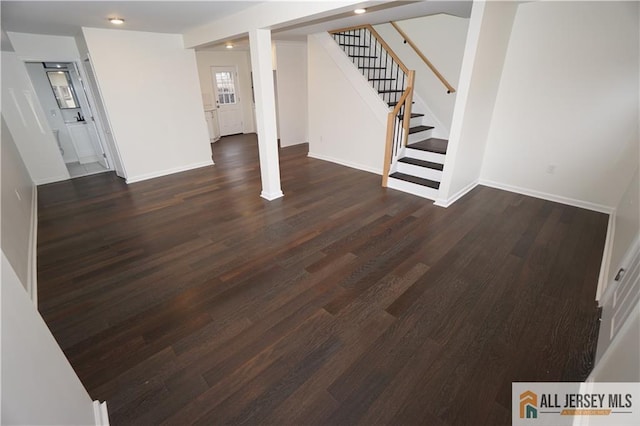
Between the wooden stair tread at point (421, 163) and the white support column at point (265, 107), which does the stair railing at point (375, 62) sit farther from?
the white support column at point (265, 107)

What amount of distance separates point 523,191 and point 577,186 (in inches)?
23.9

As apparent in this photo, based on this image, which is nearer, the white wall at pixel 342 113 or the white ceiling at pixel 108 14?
the white ceiling at pixel 108 14

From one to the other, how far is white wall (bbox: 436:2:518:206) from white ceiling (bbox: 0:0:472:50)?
0.47 meters

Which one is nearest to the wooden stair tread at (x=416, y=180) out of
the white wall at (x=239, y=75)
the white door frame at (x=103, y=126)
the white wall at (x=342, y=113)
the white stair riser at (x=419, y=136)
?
the white wall at (x=342, y=113)

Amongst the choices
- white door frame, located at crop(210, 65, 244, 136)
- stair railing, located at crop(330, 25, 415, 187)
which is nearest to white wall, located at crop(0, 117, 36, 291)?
stair railing, located at crop(330, 25, 415, 187)

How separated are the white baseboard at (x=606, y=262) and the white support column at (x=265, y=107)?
3.63 metres

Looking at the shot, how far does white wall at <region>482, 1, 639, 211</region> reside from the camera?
10.8 ft

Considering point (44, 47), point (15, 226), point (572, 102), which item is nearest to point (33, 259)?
point (15, 226)

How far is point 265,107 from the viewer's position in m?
3.84

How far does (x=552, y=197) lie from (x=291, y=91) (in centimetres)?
604

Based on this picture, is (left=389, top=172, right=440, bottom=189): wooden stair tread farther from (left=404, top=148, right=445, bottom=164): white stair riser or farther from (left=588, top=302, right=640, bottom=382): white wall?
(left=588, top=302, right=640, bottom=382): white wall

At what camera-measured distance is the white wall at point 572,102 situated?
10.8ft

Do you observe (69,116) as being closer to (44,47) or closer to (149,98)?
(44,47)

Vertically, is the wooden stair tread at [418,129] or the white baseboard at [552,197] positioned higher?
the wooden stair tread at [418,129]
